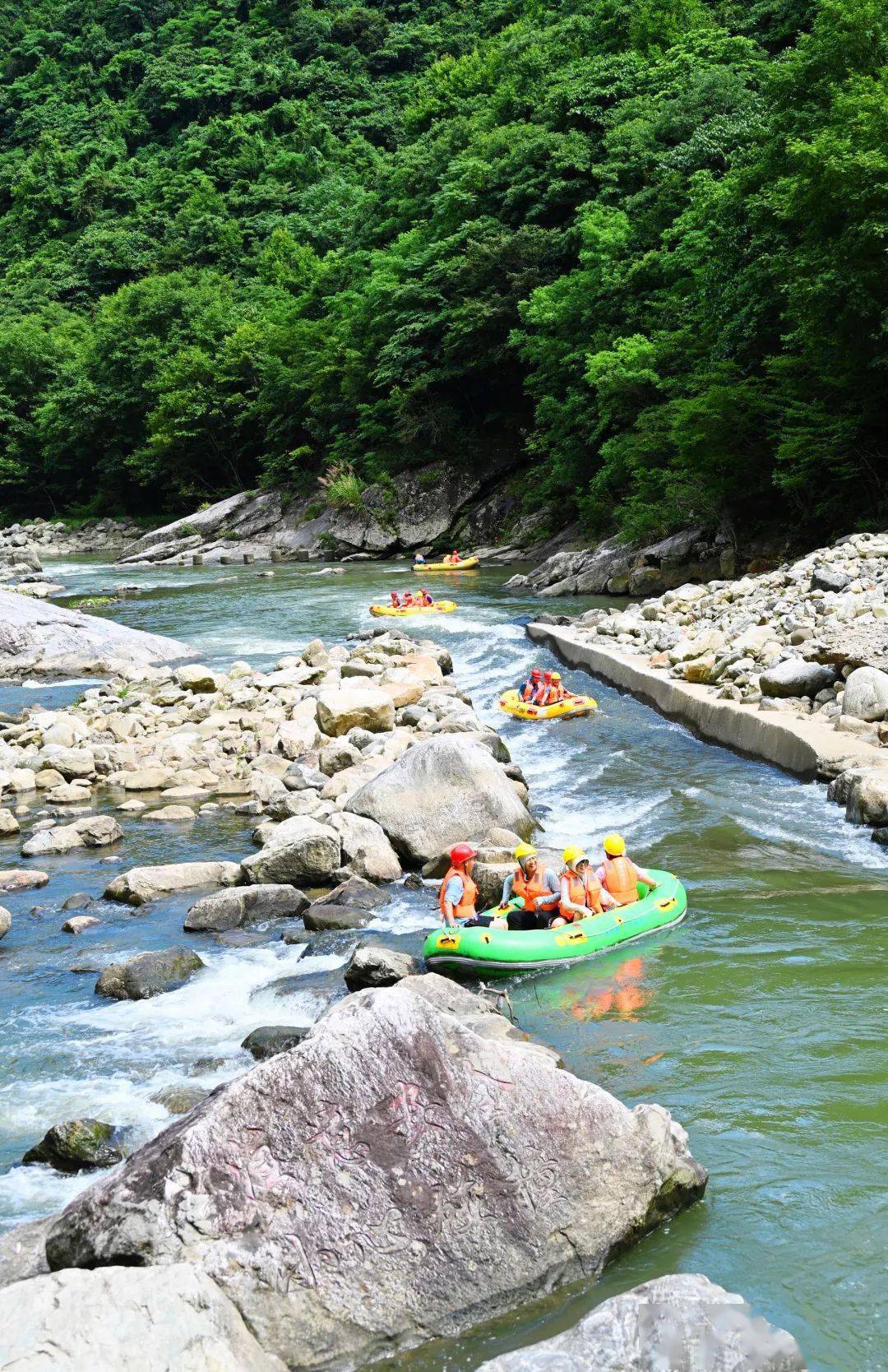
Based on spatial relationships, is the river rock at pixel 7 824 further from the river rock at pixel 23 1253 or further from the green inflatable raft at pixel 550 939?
the river rock at pixel 23 1253

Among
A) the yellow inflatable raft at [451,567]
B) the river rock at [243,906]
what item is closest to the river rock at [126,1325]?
the river rock at [243,906]

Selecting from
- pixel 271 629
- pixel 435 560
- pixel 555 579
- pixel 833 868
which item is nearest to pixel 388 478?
pixel 435 560

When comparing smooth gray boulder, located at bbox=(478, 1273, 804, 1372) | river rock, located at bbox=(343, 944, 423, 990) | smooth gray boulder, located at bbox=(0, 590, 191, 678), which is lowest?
river rock, located at bbox=(343, 944, 423, 990)

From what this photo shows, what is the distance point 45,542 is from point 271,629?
32.9 metres

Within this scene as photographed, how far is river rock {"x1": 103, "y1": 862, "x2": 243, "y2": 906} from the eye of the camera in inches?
386

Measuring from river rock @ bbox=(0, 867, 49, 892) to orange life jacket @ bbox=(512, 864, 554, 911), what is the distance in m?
4.33

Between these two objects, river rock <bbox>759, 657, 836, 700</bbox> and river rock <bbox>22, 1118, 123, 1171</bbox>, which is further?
river rock <bbox>759, 657, 836, 700</bbox>

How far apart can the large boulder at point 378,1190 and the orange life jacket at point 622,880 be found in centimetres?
419

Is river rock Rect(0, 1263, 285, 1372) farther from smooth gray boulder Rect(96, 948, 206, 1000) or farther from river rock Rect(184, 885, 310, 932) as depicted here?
river rock Rect(184, 885, 310, 932)

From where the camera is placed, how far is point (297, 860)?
9.96 metres

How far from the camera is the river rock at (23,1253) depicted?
14.5 ft

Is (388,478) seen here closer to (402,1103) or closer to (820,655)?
(820,655)

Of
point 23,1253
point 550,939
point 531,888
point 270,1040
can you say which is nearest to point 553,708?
point 531,888

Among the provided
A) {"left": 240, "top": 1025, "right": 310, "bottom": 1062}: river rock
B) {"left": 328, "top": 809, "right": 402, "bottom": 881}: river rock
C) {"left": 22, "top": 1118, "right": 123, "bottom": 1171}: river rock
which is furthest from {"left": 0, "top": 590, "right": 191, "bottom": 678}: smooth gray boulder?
{"left": 22, "top": 1118, "right": 123, "bottom": 1171}: river rock
